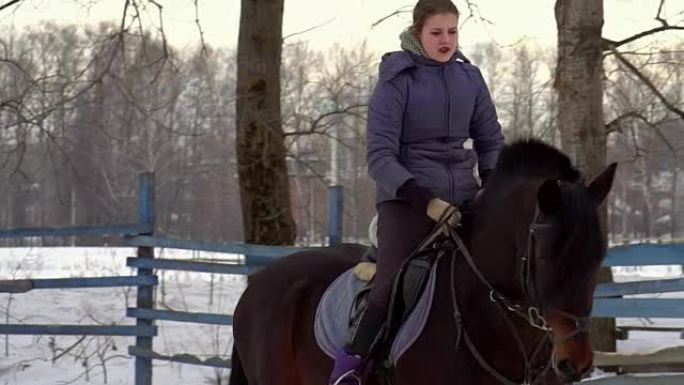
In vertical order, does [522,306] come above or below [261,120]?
below

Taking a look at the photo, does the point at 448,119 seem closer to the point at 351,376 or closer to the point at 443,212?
the point at 443,212

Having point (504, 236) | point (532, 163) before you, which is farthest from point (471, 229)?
point (532, 163)

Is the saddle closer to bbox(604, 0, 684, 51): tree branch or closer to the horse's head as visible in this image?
the horse's head

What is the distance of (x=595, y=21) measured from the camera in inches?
364

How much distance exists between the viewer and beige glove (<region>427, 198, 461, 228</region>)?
386cm

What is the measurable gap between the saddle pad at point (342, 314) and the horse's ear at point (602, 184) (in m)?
0.78

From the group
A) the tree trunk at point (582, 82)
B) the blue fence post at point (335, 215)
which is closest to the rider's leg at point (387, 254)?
the blue fence post at point (335, 215)

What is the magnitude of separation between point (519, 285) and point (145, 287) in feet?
19.5

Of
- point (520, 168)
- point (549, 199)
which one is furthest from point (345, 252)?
point (549, 199)

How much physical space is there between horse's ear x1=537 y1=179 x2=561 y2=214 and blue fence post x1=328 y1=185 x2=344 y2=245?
454cm

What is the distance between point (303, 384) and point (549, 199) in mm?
1964

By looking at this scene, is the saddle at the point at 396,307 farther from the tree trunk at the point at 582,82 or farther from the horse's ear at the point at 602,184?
the tree trunk at the point at 582,82

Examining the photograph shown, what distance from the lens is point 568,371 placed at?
323 cm

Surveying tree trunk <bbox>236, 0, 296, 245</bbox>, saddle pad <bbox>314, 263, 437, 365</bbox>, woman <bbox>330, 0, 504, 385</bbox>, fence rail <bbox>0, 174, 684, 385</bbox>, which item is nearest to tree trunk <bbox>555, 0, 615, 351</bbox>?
fence rail <bbox>0, 174, 684, 385</bbox>
